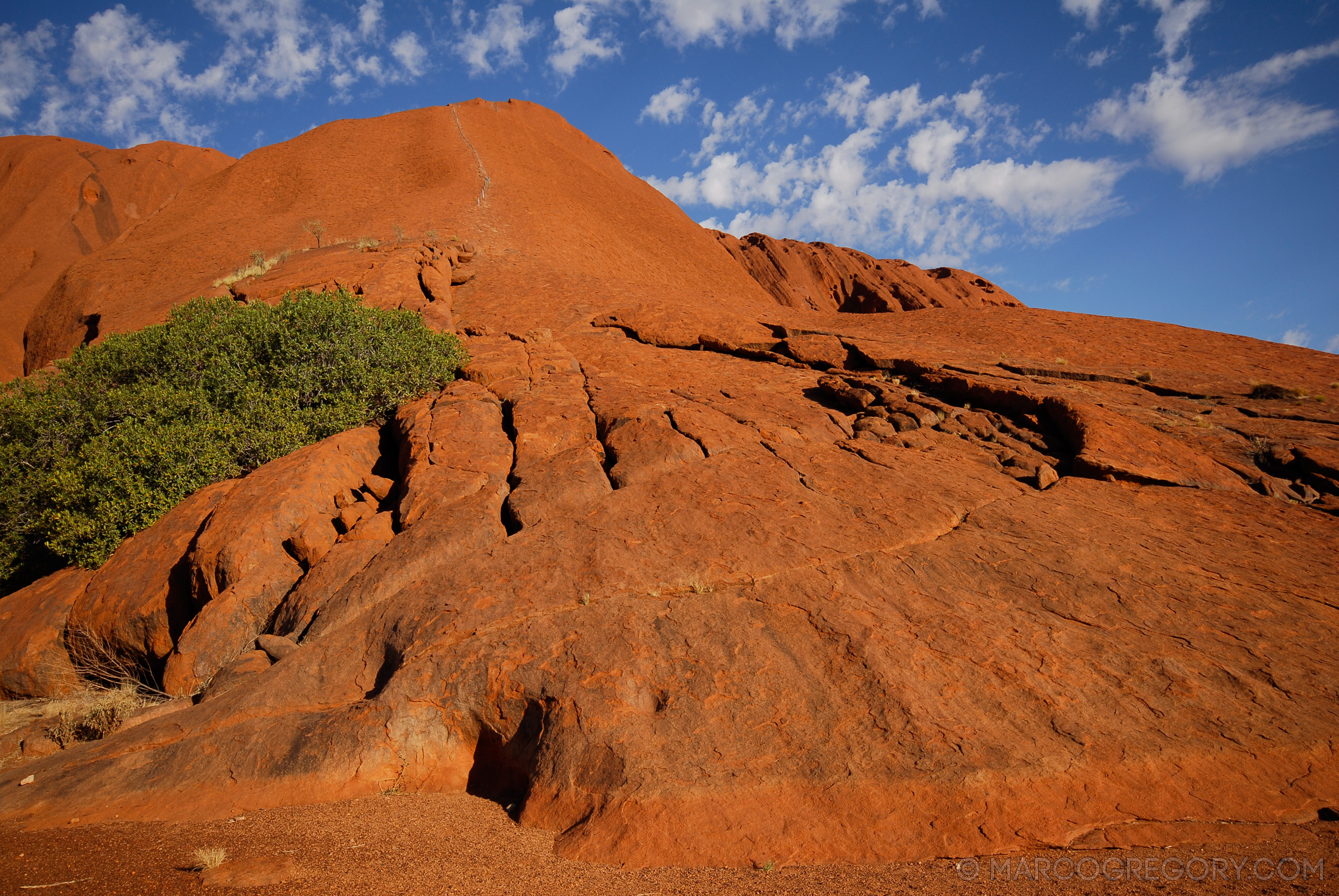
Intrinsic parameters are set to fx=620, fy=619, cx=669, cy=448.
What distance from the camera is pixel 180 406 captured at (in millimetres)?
10320

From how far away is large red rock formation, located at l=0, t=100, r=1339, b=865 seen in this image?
4.28 metres

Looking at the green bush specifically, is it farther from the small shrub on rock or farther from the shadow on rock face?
the small shrub on rock

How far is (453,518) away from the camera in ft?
23.5

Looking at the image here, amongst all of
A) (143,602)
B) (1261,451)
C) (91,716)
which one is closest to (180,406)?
(143,602)

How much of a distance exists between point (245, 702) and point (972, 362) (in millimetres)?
11592

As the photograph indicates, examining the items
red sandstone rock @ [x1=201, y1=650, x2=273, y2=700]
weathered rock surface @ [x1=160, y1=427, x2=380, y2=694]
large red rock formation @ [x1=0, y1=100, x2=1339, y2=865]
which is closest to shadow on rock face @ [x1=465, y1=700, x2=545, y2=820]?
large red rock formation @ [x1=0, y1=100, x2=1339, y2=865]

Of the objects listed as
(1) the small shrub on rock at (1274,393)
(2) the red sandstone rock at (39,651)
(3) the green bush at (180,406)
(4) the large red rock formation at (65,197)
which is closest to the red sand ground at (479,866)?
(2) the red sandstone rock at (39,651)

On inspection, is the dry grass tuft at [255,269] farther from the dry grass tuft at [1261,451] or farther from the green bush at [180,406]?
the dry grass tuft at [1261,451]

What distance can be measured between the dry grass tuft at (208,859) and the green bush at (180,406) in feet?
20.8

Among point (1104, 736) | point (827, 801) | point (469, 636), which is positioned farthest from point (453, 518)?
point (1104, 736)

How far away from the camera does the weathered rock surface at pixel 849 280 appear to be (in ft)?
163

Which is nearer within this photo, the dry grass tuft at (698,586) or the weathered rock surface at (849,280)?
the dry grass tuft at (698,586)
